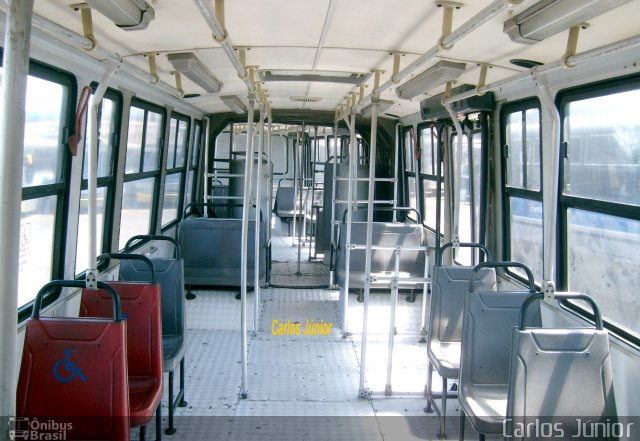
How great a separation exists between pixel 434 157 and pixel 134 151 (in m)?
3.28

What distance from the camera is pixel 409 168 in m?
7.86

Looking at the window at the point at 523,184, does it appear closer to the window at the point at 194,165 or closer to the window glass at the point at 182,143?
the window glass at the point at 182,143

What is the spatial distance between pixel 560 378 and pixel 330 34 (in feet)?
6.76

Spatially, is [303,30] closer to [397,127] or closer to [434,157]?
[434,157]

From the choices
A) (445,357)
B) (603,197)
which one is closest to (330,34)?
(603,197)

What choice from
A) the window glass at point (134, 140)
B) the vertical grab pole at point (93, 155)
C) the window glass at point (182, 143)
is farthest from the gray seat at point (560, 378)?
the window glass at point (182, 143)

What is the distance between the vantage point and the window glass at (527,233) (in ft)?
13.6

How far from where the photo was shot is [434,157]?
21.4 feet

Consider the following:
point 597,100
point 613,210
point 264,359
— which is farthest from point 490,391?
point 264,359

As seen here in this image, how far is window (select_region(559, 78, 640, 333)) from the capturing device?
9.61 ft

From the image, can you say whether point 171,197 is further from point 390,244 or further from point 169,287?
point 169,287


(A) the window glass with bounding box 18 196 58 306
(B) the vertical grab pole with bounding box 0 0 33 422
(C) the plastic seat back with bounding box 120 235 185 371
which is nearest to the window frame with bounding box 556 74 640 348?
(C) the plastic seat back with bounding box 120 235 185 371

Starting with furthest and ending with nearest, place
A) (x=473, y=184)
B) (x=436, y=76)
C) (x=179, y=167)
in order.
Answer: (x=179, y=167) → (x=473, y=184) → (x=436, y=76)

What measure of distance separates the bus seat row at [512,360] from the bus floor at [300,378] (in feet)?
1.10
